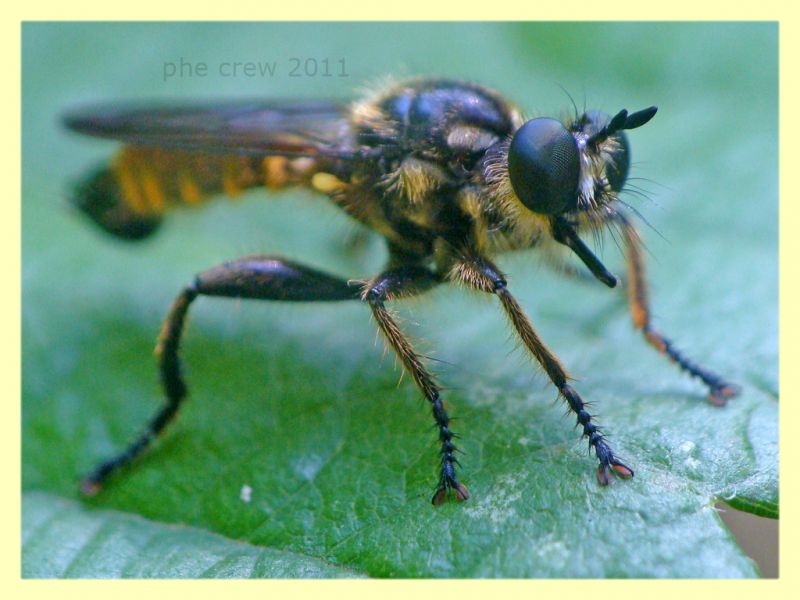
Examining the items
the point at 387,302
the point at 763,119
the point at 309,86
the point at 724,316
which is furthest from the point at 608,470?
the point at 309,86

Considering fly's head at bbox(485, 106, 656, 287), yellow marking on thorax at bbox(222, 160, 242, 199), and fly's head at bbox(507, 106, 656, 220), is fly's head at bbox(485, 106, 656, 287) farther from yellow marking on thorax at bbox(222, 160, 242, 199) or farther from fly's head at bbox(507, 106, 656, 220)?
yellow marking on thorax at bbox(222, 160, 242, 199)

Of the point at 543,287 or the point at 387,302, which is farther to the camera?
the point at 543,287

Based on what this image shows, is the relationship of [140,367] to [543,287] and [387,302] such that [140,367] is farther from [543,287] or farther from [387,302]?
[543,287]

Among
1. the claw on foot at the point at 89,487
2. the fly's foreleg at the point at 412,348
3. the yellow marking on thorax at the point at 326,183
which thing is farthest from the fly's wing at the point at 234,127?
the claw on foot at the point at 89,487

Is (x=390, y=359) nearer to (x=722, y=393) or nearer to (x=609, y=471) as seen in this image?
(x=609, y=471)

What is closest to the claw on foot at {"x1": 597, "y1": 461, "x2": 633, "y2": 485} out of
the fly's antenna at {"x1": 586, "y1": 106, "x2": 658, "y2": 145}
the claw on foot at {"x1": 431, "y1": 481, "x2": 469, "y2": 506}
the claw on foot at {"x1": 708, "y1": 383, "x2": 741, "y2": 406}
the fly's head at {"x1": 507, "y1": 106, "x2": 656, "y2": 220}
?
the claw on foot at {"x1": 431, "y1": 481, "x2": 469, "y2": 506}

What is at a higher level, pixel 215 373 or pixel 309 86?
pixel 309 86

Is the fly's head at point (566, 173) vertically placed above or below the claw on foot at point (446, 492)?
above

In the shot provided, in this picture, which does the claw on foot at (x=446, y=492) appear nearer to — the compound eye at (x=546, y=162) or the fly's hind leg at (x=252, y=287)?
the fly's hind leg at (x=252, y=287)
